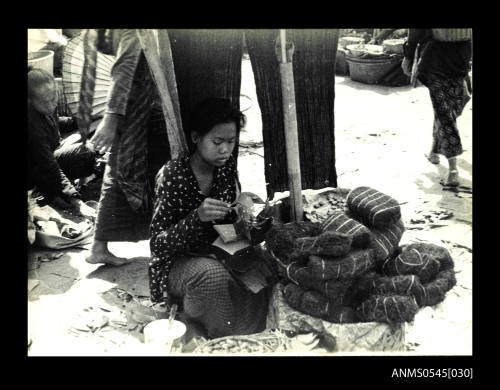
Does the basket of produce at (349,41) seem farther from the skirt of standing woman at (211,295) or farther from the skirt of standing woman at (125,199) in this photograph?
the skirt of standing woman at (211,295)

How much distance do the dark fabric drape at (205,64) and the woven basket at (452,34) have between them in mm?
2174

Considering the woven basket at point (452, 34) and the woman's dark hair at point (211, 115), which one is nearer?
the woman's dark hair at point (211, 115)

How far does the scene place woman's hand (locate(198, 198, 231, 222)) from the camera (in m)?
2.92

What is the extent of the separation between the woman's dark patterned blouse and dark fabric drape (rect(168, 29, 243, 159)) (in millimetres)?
501

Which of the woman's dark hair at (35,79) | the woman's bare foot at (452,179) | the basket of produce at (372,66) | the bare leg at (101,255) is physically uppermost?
the basket of produce at (372,66)

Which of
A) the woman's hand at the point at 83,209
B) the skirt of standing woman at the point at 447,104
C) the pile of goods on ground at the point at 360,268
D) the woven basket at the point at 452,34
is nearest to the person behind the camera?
the pile of goods on ground at the point at 360,268

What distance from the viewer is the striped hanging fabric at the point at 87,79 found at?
3184 mm

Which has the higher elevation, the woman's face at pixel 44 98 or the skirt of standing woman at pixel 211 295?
the woman's face at pixel 44 98

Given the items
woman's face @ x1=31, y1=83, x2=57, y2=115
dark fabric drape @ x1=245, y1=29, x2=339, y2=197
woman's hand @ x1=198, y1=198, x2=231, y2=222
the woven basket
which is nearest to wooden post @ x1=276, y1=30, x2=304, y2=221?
dark fabric drape @ x1=245, y1=29, x2=339, y2=197

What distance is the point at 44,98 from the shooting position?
443 cm

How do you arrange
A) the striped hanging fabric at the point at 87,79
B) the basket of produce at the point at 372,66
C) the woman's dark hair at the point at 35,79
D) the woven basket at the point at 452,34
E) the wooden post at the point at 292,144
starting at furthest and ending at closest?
the basket of produce at the point at 372,66 < the woven basket at the point at 452,34 < the woman's dark hair at the point at 35,79 < the wooden post at the point at 292,144 < the striped hanging fabric at the point at 87,79

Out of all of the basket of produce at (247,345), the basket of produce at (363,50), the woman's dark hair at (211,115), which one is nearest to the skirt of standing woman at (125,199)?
the woman's dark hair at (211,115)

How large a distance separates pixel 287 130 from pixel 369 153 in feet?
9.95

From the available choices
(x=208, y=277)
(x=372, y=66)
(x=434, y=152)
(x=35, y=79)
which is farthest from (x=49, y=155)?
(x=372, y=66)
